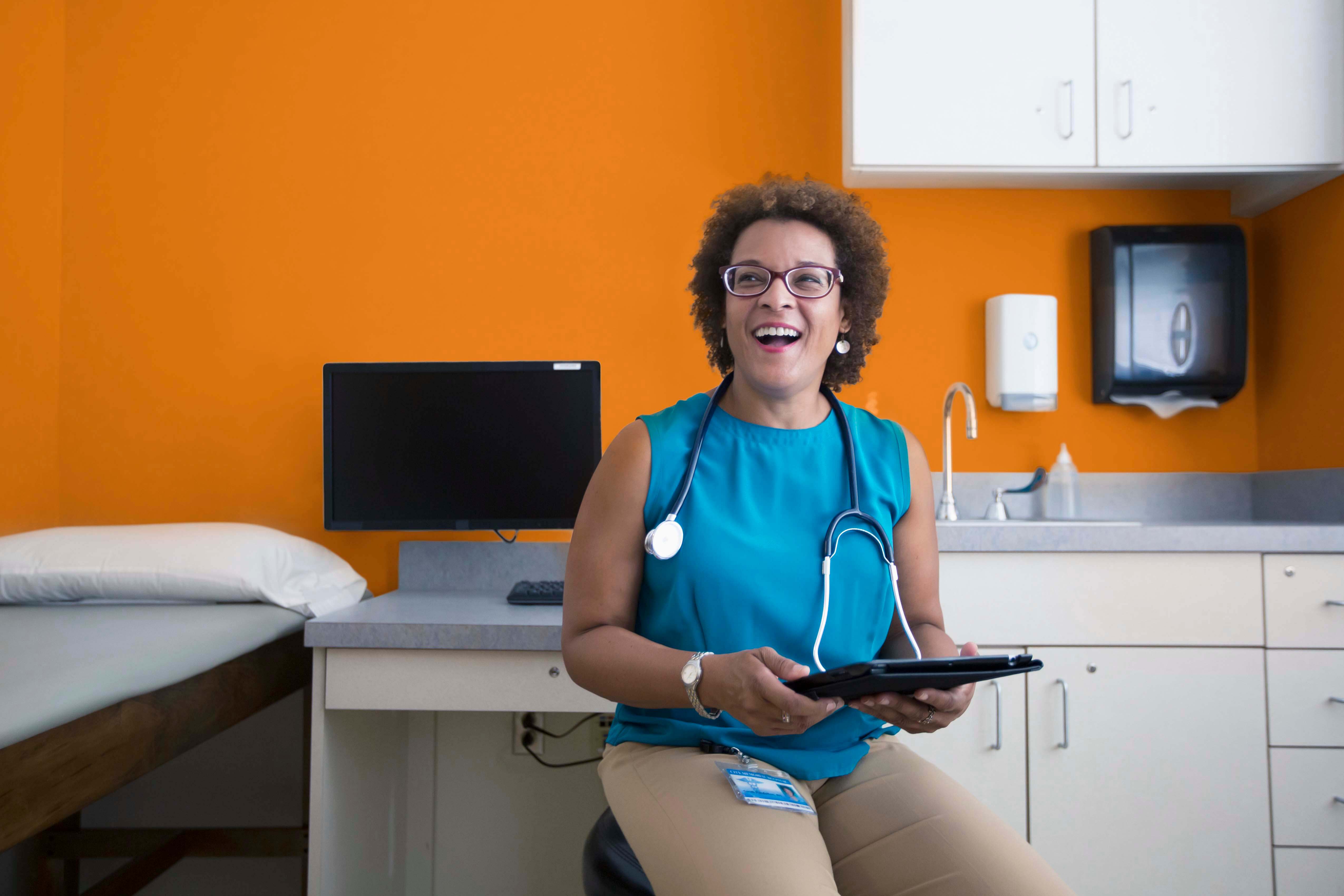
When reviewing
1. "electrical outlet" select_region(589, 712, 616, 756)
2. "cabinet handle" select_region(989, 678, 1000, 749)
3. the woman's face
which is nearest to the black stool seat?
the woman's face

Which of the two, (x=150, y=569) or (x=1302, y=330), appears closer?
(x=150, y=569)

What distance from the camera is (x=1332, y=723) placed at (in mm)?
1692

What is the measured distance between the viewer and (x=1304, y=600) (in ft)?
5.63

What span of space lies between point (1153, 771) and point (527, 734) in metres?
1.40

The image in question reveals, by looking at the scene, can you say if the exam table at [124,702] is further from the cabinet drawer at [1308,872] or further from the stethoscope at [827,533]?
the cabinet drawer at [1308,872]

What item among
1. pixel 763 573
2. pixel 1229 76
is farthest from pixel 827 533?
pixel 1229 76

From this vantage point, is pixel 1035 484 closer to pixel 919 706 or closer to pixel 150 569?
pixel 919 706

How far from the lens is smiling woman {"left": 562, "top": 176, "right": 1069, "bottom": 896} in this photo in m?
0.91

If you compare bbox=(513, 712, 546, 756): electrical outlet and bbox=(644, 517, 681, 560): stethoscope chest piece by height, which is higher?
bbox=(644, 517, 681, 560): stethoscope chest piece

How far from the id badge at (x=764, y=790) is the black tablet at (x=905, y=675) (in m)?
0.14

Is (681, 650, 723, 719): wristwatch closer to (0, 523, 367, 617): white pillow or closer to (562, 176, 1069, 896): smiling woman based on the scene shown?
(562, 176, 1069, 896): smiling woman

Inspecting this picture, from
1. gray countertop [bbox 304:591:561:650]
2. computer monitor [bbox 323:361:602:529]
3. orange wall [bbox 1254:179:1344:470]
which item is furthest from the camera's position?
orange wall [bbox 1254:179:1344:470]

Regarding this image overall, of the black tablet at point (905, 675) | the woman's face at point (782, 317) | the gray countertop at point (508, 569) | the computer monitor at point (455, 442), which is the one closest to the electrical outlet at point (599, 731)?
the gray countertop at point (508, 569)

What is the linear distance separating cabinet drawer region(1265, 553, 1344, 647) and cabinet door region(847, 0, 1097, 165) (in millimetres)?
1079
